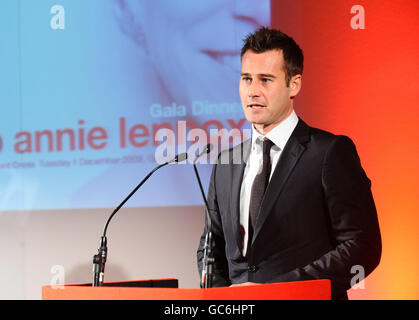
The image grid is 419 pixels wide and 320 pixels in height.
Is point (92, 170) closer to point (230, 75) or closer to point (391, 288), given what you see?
point (230, 75)

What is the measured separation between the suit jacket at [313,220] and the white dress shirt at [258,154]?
5cm

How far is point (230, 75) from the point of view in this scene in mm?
4016

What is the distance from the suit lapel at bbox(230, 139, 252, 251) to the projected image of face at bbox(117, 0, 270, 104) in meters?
1.18

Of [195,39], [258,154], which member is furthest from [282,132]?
[195,39]

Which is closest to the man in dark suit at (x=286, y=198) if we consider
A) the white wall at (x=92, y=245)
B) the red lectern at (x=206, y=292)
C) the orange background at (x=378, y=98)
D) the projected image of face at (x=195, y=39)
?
the red lectern at (x=206, y=292)

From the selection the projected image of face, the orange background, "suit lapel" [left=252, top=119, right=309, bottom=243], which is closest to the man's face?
"suit lapel" [left=252, top=119, right=309, bottom=243]

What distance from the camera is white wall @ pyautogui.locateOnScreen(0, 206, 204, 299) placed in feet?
13.6

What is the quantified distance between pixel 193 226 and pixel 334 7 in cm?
170

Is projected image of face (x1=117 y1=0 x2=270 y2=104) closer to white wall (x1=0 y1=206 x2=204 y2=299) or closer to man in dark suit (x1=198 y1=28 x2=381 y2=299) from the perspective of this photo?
white wall (x1=0 y1=206 x2=204 y2=299)

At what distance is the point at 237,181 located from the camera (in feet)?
8.98

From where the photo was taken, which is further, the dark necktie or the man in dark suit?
the dark necktie

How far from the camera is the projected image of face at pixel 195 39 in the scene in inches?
157
